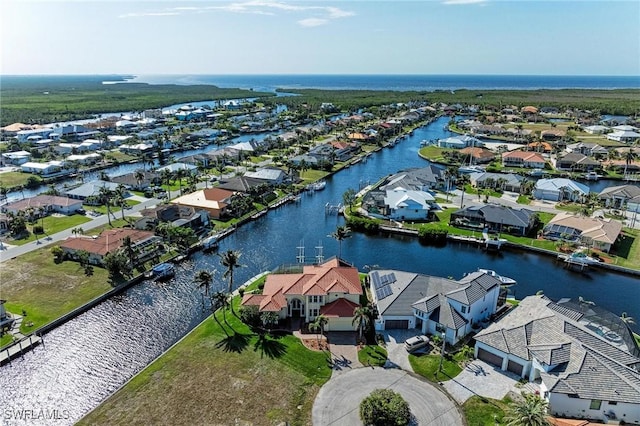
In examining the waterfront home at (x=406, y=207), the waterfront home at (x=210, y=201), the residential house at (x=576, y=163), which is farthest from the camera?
the residential house at (x=576, y=163)

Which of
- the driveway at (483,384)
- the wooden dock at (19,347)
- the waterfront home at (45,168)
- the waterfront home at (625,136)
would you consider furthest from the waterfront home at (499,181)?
the waterfront home at (45,168)

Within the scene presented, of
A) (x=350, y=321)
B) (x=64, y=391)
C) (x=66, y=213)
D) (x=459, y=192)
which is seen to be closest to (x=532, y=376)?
(x=350, y=321)

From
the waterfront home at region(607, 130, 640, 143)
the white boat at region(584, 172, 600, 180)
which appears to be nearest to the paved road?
the white boat at region(584, 172, 600, 180)

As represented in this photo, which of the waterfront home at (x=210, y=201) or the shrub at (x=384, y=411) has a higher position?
the waterfront home at (x=210, y=201)

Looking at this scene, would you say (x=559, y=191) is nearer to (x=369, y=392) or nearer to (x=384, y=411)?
(x=369, y=392)

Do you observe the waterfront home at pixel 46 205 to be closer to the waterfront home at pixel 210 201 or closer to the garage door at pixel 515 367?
the waterfront home at pixel 210 201
